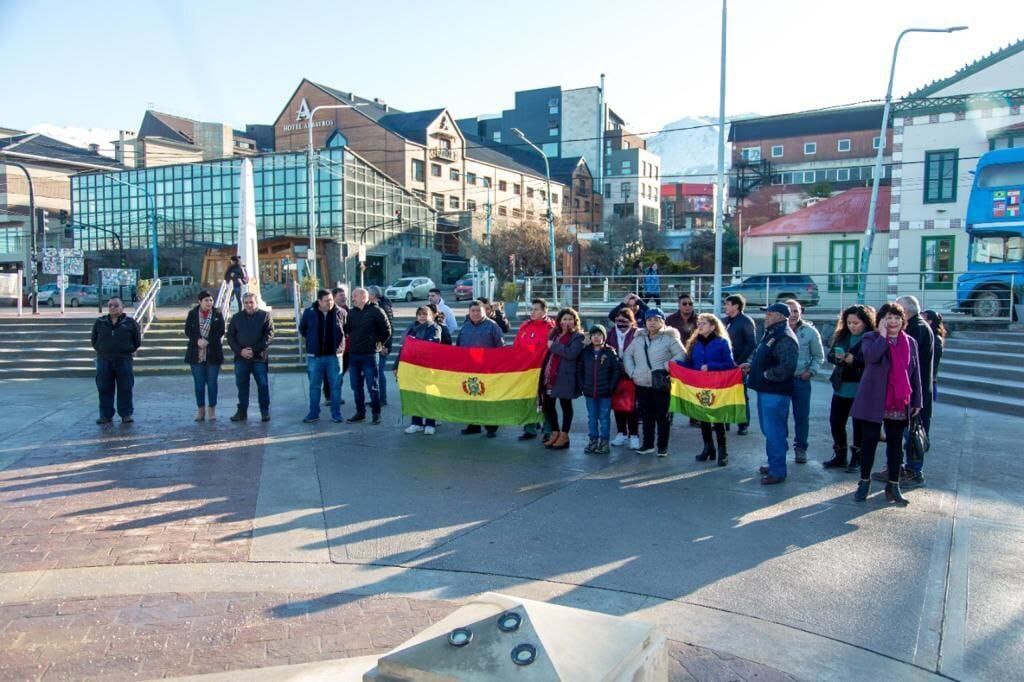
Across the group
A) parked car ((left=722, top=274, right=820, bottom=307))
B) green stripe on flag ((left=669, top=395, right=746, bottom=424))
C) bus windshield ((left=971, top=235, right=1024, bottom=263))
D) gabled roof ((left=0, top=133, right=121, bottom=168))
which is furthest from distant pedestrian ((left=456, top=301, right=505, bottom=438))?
gabled roof ((left=0, top=133, right=121, bottom=168))

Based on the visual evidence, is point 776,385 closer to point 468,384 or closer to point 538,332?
point 538,332

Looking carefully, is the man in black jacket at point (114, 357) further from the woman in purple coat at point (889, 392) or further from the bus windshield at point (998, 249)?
the bus windshield at point (998, 249)

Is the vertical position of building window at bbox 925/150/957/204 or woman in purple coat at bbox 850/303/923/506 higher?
building window at bbox 925/150/957/204

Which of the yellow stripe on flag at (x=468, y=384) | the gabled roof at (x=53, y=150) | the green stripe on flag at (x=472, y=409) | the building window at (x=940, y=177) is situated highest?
the gabled roof at (x=53, y=150)

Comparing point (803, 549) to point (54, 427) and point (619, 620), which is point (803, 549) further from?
point (54, 427)

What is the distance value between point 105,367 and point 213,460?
125 inches

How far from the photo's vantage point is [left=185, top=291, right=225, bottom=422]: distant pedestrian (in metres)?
11.1

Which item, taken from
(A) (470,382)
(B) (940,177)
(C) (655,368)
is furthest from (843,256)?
(C) (655,368)

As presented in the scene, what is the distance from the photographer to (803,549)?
19.4ft

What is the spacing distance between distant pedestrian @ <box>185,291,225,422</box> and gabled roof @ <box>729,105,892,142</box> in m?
55.6

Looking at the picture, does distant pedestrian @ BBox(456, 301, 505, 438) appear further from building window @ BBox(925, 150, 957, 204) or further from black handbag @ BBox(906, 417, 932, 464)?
building window @ BBox(925, 150, 957, 204)

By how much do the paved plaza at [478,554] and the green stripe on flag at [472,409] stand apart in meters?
0.48

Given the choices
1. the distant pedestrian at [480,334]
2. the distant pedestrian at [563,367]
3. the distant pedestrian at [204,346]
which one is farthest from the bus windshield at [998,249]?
the distant pedestrian at [204,346]

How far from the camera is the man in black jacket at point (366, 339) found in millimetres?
11008
